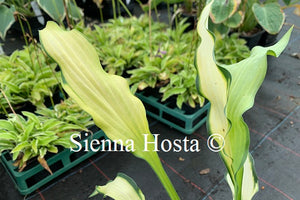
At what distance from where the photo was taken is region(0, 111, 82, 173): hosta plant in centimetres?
98

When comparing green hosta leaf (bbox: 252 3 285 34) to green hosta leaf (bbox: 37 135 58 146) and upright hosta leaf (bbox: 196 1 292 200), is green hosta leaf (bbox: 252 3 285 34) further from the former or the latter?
green hosta leaf (bbox: 37 135 58 146)

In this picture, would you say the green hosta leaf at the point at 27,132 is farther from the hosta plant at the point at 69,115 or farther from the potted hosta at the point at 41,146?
the hosta plant at the point at 69,115

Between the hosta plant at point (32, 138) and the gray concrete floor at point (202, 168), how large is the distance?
17cm

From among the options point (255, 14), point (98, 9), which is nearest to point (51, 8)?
point (255, 14)

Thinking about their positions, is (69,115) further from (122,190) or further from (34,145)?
(122,190)

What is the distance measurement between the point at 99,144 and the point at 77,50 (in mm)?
809

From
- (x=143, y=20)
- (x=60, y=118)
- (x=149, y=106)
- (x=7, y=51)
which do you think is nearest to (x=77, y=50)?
(x=60, y=118)

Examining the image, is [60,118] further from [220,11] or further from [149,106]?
[220,11]

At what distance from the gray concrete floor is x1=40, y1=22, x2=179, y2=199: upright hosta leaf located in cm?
57

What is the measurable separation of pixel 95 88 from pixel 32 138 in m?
0.67

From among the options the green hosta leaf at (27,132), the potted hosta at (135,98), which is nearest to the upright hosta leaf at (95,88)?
the potted hosta at (135,98)

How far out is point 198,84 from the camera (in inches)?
22.3

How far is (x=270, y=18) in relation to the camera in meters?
1.54

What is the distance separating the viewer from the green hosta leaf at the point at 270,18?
150 cm
